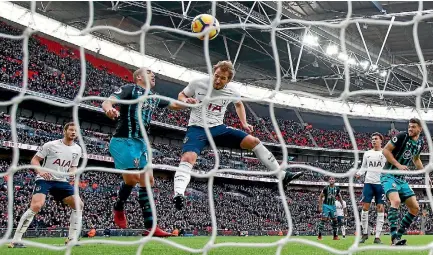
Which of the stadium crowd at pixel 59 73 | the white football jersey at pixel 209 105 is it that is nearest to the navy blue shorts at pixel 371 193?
the white football jersey at pixel 209 105

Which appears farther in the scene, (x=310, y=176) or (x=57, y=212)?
(x=310, y=176)

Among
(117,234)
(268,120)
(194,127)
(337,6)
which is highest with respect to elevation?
(337,6)

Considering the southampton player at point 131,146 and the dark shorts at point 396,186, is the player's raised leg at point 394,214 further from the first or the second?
the southampton player at point 131,146

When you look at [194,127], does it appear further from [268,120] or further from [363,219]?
[268,120]

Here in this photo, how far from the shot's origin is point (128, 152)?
17.0 feet

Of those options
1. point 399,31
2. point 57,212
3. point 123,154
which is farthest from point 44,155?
point 399,31

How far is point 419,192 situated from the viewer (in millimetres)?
35938

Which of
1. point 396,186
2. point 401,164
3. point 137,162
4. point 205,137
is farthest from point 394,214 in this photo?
point 137,162

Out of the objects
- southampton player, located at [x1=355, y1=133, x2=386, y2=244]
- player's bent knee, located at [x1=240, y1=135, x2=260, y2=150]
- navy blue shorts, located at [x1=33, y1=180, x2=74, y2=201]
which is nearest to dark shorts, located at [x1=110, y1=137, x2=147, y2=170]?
player's bent knee, located at [x1=240, y1=135, x2=260, y2=150]

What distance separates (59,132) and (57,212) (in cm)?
689

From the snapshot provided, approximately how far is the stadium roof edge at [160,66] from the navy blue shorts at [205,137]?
7450 mm

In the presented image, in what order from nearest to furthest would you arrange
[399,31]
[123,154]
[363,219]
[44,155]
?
1. [123,154]
2. [44,155]
3. [363,219]
4. [399,31]

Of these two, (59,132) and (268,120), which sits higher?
(268,120)

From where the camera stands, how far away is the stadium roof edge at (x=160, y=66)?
2341cm
